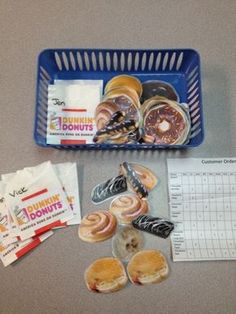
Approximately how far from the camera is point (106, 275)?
603mm

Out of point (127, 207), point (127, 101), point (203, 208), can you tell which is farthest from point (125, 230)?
point (127, 101)

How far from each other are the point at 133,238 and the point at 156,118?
0.83 feet

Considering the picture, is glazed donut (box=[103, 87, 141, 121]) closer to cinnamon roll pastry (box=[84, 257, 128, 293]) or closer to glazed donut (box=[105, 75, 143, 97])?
glazed donut (box=[105, 75, 143, 97])

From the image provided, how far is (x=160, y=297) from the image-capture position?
23.6 inches

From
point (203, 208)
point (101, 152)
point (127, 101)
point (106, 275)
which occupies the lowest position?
point (106, 275)

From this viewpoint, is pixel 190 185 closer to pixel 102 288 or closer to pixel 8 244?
pixel 102 288

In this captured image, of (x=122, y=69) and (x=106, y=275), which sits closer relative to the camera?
(x=106, y=275)

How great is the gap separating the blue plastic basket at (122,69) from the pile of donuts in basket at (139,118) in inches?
0.8

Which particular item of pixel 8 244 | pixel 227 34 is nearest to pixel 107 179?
pixel 8 244

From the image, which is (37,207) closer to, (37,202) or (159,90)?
(37,202)

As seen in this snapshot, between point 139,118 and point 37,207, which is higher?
point 139,118

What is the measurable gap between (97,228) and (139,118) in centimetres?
24

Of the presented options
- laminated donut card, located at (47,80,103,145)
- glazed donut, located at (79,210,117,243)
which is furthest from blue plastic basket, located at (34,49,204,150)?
glazed donut, located at (79,210,117,243)

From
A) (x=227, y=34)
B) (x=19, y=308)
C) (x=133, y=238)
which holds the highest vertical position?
(x=227, y=34)
